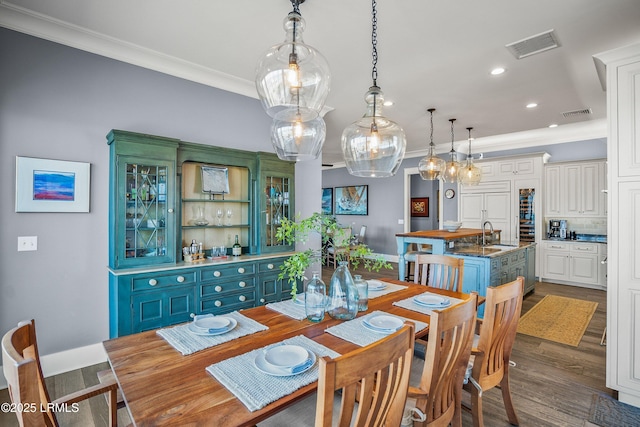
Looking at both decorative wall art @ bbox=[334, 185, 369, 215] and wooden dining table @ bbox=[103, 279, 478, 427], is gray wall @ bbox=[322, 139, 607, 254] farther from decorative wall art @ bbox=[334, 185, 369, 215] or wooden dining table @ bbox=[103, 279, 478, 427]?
wooden dining table @ bbox=[103, 279, 478, 427]

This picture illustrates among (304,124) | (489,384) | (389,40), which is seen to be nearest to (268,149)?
(389,40)

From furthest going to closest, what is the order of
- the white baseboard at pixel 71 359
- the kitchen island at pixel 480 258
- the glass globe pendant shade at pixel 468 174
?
the glass globe pendant shade at pixel 468 174 → the kitchen island at pixel 480 258 → the white baseboard at pixel 71 359

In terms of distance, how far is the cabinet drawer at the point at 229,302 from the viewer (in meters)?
2.96

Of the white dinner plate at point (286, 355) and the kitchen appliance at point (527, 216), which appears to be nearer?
the white dinner plate at point (286, 355)

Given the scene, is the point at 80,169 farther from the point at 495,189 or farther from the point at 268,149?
the point at 495,189

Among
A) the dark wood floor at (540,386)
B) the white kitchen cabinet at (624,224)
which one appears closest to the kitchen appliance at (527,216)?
the dark wood floor at (540,386)

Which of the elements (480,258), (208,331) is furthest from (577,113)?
(208,331)

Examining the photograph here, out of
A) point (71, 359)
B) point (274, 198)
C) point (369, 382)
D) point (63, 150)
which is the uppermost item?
point (63, 150)

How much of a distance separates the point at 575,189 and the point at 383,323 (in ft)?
19.7

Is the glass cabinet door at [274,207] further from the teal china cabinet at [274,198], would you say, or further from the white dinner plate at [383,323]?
the white dinner plate at [383,323]

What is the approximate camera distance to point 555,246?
5.83 meters

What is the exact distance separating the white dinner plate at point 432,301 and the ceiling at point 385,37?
6.70 ft

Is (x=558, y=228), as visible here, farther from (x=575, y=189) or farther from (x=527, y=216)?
(x=575, y=189)

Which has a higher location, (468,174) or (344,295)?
(468,174)
